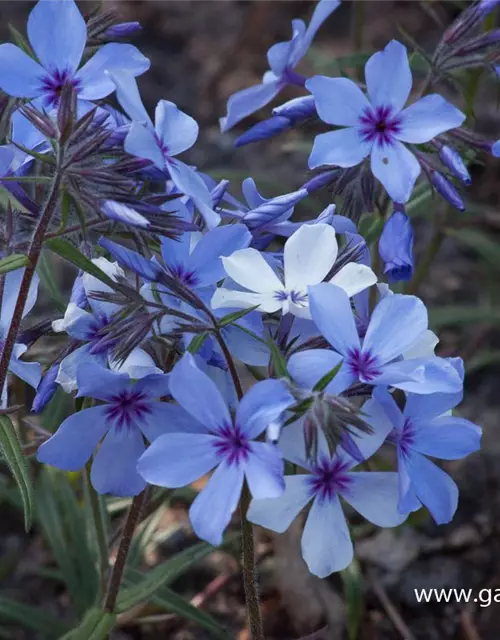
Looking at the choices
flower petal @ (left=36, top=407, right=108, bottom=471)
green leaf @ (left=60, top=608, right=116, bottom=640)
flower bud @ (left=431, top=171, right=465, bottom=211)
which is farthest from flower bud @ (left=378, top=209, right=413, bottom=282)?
green leaf @ (left=60, top=608, right=116, bottom=640)

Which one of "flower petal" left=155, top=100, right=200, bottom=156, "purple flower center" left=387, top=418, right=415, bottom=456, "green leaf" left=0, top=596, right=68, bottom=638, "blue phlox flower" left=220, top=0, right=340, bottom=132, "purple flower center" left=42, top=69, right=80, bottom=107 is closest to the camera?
"purple flower center" left=387, top=418, right=415, bottom=456

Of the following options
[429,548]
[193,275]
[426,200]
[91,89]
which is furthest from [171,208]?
[429,548]

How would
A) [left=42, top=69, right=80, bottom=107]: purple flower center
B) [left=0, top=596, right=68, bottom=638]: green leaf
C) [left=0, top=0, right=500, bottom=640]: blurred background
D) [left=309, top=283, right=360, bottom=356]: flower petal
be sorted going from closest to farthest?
[left=309, top=283, right=360, bottom=356]: flower petal → [left=42, top=69, right=80, bottom=107]: purple flower center → [left=0, top=596, right=68, bottom=638]: green leaf → [left=0, top=0, right=500, bottom=640]: blurred background

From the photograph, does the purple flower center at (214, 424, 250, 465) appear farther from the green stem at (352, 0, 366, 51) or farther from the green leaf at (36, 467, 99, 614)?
the green stem at (352, 0, 366, 51)

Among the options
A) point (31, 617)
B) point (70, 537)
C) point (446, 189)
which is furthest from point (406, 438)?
point (70, 537)

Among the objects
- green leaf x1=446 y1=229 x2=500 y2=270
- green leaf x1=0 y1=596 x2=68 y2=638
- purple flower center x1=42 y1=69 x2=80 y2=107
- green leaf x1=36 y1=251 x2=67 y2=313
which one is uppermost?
purple flower center x1=42 y1=69 x2=80 y2=107

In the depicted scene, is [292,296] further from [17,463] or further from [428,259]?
[428,259]
